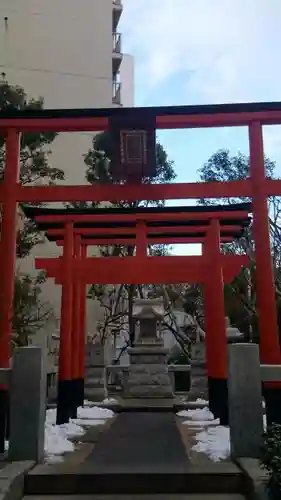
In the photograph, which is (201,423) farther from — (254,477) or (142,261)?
(254,477)

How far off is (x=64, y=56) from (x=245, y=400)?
21468mm

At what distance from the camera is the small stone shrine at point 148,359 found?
16.4m

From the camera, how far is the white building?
23234 mm

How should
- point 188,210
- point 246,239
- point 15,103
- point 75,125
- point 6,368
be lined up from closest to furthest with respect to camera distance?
point 6,368, point 75,125, point 188,210, point 15,103, point 246,239

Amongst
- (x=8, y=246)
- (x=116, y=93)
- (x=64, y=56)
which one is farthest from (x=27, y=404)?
(x=116, y=93)

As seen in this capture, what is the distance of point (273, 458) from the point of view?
15.2ft

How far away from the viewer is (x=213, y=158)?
61.1ft

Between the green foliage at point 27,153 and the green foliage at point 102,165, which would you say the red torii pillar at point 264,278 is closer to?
the green foliage at point 27,153

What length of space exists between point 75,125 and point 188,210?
3595 mm

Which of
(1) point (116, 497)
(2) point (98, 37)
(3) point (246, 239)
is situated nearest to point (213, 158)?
(3) point (246, 239)

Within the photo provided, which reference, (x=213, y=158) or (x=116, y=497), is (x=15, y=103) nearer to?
(x=213, y=158)

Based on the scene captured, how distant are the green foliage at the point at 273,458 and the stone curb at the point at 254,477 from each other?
152 millimetres

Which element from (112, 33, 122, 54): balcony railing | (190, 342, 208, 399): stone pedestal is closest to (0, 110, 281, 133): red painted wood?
(190, 342, 208, 399): stone pedestal

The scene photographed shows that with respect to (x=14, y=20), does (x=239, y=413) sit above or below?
below
